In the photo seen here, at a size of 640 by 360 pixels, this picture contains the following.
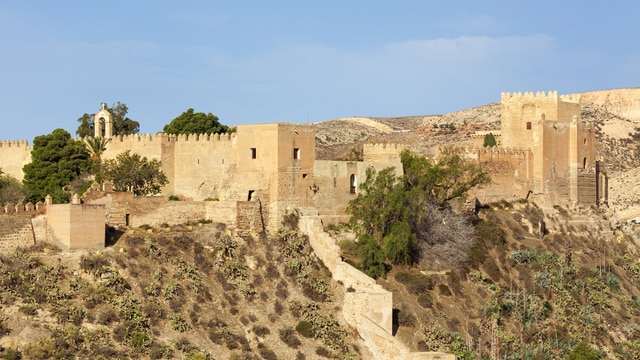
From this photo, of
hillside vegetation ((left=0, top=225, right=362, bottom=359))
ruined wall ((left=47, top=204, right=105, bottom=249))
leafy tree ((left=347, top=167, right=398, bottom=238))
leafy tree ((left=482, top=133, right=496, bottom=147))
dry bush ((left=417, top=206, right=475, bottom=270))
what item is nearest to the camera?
hillside vegetation ((left=0, top=225, right=362, bottom=359))

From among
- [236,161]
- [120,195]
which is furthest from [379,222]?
[120,195]

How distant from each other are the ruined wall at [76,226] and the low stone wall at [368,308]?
24.7 feet

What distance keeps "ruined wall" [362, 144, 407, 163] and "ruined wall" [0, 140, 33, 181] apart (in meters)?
13.9

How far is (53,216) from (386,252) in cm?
1137

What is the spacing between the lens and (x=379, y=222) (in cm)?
4491

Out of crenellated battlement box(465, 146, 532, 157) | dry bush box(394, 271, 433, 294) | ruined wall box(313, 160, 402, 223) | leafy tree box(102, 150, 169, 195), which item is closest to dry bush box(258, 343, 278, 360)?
dry bush box(394, 271, 433, 294)

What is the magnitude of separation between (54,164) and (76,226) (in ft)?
41.3

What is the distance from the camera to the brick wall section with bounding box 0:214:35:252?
38.6m

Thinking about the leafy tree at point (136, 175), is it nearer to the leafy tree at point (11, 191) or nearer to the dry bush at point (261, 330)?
the leafy tree at point (11, 191)

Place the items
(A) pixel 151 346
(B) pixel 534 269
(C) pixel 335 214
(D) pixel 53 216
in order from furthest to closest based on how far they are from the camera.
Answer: (B) pixel 534 269, (C) pixel 335 214, (D) pixel 53 216, (A) pixel 151 346

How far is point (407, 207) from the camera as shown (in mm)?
45344

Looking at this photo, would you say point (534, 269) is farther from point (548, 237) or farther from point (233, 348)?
point (233, 348)

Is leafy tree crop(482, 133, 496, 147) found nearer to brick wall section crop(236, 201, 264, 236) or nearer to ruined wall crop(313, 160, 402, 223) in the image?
ruined wall crop(313, 160, 402, 223)

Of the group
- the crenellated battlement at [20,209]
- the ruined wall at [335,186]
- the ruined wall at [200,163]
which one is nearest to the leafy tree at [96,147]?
the ruined wall at [200,163]
